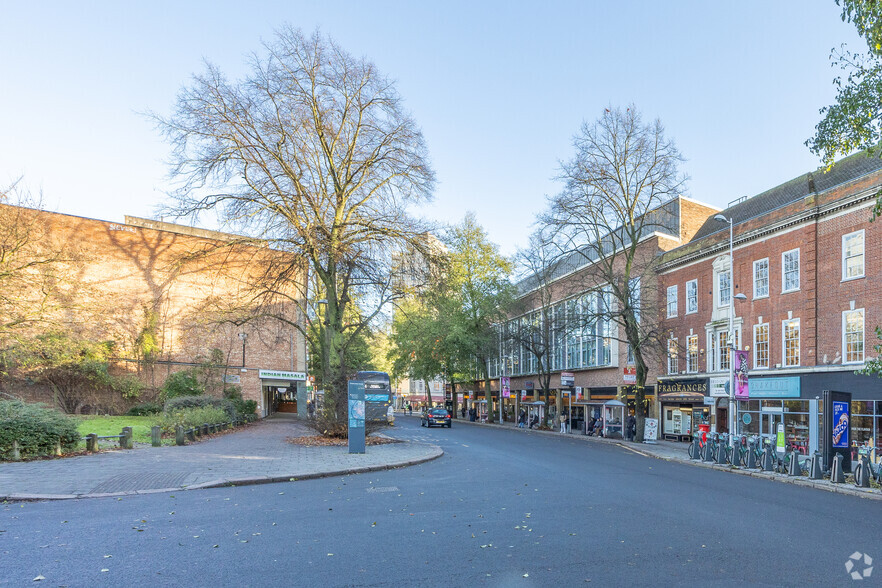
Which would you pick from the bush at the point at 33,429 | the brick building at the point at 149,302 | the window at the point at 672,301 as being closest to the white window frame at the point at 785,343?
the window at the point at 672,301

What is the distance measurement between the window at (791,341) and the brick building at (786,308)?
45mm

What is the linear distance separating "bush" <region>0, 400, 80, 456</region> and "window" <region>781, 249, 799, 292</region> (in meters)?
28.0

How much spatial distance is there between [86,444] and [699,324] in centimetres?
2878

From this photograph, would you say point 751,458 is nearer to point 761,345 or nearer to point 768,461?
point 768,461

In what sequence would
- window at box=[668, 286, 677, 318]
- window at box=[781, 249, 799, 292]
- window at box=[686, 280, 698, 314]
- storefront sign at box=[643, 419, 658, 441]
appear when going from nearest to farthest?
window at box=[781, 249, 799, 292] → storefront sign at box=[643, 419, 658, 441] → window at box=[686, 280, 698, 314] → window at box=[668, 286, 677, 318]

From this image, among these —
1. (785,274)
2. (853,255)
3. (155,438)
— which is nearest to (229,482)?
(155,438)

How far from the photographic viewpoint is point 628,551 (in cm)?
710

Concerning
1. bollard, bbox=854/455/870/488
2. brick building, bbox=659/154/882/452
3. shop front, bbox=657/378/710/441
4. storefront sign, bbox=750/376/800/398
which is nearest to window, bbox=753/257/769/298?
brick building, bbox=659/154/882/452

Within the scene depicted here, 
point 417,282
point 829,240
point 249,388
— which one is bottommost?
point 249,388

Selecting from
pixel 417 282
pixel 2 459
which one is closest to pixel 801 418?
pixel 417 282

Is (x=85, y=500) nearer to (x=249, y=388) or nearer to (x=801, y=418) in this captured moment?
(x=801, y=418)

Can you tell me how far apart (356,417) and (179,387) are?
84.2 feet

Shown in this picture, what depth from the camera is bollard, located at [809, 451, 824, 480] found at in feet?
52.5

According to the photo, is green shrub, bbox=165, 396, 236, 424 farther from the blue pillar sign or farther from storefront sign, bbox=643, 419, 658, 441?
storefront sign, bbox=643, 419, 658, 441
